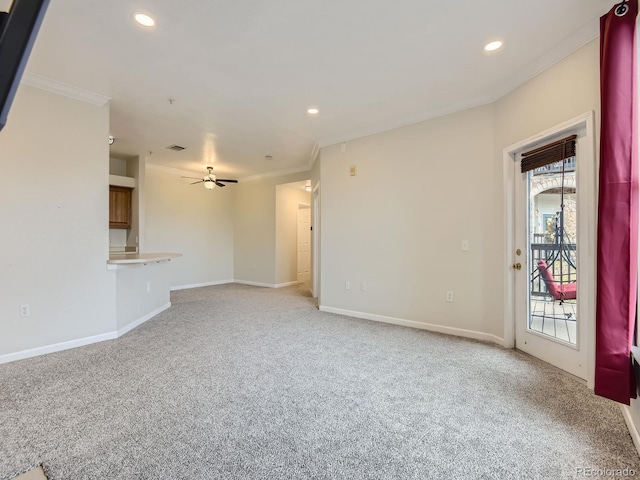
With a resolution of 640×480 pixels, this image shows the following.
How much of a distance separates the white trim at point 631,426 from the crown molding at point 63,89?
522 centimetres

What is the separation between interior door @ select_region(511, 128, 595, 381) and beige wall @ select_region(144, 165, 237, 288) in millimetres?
5997

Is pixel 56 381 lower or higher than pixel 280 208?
lower

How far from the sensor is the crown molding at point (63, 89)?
9.34 ft

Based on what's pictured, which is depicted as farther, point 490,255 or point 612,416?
point 490,255

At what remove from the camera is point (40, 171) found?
2.95 metres

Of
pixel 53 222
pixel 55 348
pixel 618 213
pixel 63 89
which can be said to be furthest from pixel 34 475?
pixel 618 213

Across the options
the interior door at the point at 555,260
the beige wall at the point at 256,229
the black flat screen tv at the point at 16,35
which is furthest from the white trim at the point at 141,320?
the interior door at the point at 555,260

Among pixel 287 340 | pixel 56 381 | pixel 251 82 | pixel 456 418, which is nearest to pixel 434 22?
pixel 251 82

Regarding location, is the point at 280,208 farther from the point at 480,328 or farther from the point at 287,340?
the point at 480,328

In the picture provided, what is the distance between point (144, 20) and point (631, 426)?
4.16 m

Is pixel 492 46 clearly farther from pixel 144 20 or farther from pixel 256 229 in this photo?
pixel 256 229

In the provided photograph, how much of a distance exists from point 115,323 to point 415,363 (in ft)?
11.2

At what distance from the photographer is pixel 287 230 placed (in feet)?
23.8

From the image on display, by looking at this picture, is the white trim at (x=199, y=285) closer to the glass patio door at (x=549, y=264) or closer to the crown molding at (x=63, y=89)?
the crown molding at (x=63, y=89)
